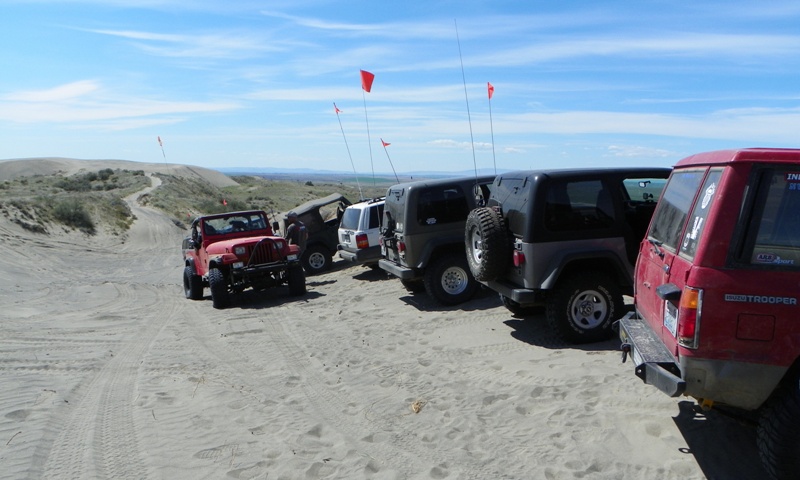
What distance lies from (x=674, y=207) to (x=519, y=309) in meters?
3.85

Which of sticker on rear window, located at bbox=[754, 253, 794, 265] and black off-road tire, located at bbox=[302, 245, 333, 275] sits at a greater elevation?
sticker on rear window, located at bbox=[754, 253, 794, 265]

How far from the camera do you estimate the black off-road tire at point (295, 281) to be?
39.9 ft

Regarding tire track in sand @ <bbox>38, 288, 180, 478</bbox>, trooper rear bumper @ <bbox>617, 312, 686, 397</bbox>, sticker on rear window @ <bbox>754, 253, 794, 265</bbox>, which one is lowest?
tire track in sand @ <bbox>38, 288, 180, 478</bbox>

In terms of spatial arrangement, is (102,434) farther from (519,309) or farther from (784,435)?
(519,309)

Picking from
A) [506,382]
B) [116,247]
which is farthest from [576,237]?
[116,247]

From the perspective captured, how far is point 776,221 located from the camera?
3703 millimetres

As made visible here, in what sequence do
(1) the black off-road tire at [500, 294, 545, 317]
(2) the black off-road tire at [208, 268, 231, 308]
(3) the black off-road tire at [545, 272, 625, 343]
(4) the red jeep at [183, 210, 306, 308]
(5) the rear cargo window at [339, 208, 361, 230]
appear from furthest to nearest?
(5) the rear cargo window at [339, 208, 361, 230], (4) the red jeep at [183, 210, 306, 308], (2) the black off-road tire at [208, 268, 231, 308], (1) the black off-road tire at [500, 294, 545, 317], (3) the black off-road tire at [545, 272, 625, 343]

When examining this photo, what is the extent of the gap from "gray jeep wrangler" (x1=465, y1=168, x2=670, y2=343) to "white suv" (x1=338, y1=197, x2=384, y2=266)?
5855 millimetres

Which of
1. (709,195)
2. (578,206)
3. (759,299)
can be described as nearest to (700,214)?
(709,195)

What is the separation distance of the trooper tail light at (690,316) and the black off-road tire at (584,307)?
10.5ft

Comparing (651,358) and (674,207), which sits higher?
(674,207)

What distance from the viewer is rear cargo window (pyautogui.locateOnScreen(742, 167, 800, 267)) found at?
367 cm

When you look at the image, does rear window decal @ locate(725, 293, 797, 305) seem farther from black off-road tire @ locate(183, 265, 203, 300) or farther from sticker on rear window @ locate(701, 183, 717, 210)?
black off-road tire @ locate(183, 265, 203, 300)

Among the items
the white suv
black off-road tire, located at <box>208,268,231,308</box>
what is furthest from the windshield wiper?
the white suv
